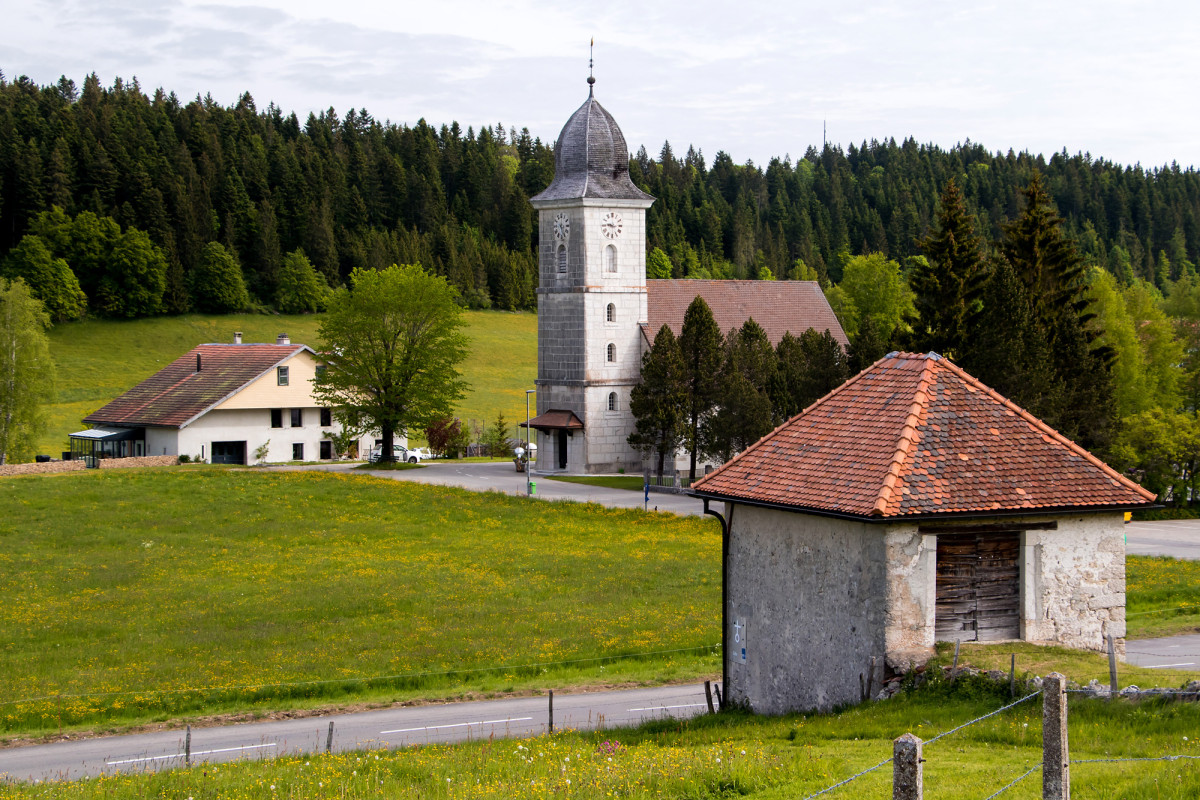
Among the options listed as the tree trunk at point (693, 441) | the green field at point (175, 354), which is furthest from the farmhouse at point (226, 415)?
the tree trunk at point (693, 441)

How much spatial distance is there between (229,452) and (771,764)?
61.4 metres

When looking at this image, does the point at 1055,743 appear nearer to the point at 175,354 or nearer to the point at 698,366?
the point at 698,366

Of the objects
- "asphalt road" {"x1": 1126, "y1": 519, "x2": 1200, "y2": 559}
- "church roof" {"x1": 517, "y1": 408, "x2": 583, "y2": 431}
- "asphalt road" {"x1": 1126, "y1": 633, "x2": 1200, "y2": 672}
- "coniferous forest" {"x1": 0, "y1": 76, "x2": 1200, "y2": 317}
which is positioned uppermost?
"coniferous forest" {"x1": 0, "y1": 76, "x2": 1200, "y2": 317}

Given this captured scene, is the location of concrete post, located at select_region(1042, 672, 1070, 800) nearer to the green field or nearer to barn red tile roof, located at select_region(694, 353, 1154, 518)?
barn red tile roof, located at select_region(694, 353, 1154, 518)

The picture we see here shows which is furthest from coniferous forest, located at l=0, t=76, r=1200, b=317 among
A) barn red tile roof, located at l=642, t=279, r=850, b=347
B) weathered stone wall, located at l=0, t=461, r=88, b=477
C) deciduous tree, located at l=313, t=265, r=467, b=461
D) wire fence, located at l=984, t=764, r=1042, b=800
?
wire fence, located at l=984, t=764, r=1042, b=800

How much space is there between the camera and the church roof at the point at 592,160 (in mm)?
63969

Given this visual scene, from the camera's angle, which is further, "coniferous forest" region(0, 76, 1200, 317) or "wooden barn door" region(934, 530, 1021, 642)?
"coniferous forest" region(0, 76, 1200, 317)

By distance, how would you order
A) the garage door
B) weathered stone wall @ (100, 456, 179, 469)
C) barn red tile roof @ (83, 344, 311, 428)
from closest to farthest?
weathered stone wall @ (100, 456, 179, 469) < barn red tile roof @ (83, 344, 311, 428) < the garage door

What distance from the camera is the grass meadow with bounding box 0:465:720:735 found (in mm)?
23203

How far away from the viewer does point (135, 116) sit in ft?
470

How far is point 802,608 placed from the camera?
1761 cm

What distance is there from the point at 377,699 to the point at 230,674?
3186mm

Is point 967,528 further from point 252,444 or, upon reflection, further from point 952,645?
point 252,444

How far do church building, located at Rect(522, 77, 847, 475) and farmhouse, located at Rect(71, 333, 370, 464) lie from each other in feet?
48.0
